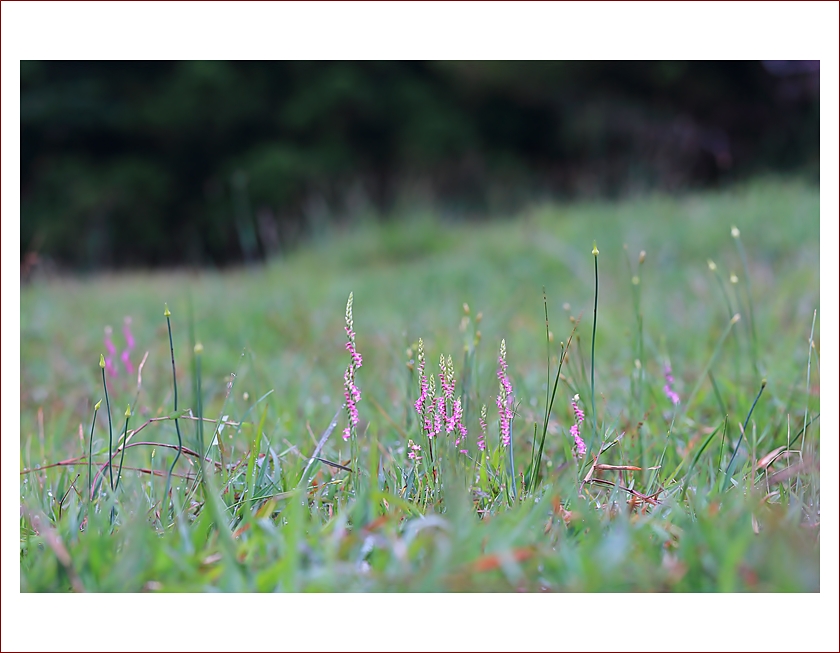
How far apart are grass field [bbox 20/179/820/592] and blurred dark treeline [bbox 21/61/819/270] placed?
4.90m

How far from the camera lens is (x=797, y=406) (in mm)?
1434

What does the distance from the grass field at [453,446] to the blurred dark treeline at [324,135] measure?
4.90 metres

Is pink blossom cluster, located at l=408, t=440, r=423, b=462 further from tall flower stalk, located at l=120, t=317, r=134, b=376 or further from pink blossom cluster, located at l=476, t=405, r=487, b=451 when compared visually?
tall flower stalk, located at l=120, t=317, r=134, b=376

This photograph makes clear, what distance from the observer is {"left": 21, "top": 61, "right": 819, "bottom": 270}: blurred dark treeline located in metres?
7.99

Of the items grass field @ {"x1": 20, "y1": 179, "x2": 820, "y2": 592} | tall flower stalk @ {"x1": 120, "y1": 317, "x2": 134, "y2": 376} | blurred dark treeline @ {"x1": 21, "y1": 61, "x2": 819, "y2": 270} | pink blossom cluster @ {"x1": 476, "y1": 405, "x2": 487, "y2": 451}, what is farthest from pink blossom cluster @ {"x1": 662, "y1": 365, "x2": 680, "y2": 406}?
blurred dark treeline @ {"x1": 21, "y1": 61, "x2": 819, "y2": 270}

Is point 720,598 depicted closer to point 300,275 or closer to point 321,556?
point 321,556

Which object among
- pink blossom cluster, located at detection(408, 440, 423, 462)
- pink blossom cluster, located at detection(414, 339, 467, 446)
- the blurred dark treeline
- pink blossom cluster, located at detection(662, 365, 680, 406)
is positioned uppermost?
the blurred dark treeline

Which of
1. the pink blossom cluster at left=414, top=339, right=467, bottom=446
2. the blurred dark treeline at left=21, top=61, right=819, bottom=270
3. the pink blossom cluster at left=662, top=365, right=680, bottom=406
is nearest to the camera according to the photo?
the pink blossom cluster at left=414, top=339, right=467, bottom=446

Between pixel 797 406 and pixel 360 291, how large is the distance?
8.15 ft

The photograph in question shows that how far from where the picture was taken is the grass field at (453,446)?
0.71 m

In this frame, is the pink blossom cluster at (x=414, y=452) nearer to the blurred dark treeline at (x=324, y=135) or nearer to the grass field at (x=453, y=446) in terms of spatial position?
the grass field at (x=453, y=446)

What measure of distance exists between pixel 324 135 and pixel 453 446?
28.8ft

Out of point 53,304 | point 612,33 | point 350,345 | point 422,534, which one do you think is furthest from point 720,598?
point 53,304

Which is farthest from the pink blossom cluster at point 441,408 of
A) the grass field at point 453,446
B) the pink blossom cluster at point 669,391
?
the pink blossom cluster at point 669,391
